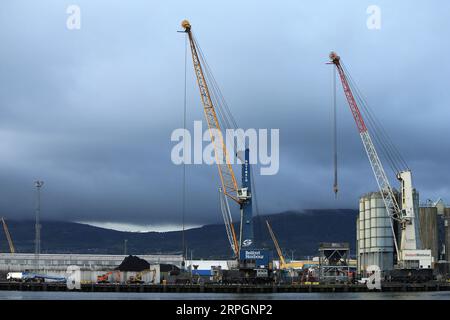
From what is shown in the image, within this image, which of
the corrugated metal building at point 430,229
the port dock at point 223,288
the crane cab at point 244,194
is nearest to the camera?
the port dock at point 223,288

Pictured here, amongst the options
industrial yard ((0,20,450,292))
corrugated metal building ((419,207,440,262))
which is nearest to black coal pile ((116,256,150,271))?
industrial yard ((0,20,450,292))

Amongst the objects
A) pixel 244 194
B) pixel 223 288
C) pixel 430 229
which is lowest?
pixel 223 288

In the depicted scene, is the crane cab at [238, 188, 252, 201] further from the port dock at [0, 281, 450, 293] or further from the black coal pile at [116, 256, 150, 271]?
the black coal pile at [116, 256, 150, 271]

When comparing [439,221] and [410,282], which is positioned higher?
[439,221]

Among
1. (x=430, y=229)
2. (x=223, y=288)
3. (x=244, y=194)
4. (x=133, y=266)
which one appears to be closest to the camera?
(x=223, y=288)

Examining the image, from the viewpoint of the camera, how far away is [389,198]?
166 metres

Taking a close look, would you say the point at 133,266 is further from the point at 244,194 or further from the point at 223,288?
Result: the point at 244,194

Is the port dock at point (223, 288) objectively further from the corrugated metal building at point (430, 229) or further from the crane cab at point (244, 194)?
the corrugated metal building at point (430, 229)

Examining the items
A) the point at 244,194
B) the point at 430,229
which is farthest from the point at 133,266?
the point at 430,229

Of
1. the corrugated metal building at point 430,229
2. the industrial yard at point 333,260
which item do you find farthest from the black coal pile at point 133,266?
the corrugated metal building at point 430,229
